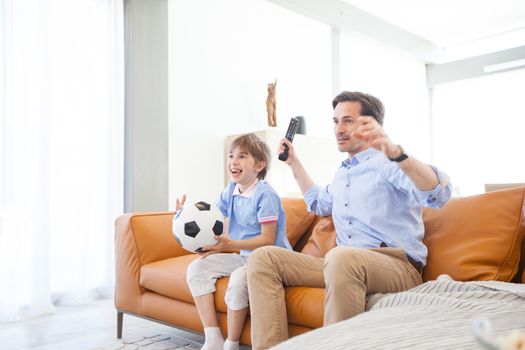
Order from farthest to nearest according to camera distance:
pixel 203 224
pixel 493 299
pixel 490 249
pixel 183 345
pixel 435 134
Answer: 1. pixel 435 134
2. pixel 183 345
3. pixel 203 224
4. pixel 490 249
5. pixel 493 299

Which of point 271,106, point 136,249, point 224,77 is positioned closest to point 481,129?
point 271,106

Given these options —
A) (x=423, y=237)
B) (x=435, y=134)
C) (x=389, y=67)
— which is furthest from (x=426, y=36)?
(x=423, y=237)

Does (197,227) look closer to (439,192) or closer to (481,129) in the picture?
(439,192)

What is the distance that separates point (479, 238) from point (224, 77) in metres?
3.20

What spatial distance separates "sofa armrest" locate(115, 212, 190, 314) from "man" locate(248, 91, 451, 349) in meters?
0.82

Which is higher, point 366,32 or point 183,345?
point 366,32

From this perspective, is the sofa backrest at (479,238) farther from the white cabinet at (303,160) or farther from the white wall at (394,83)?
the white wall at (394,83)

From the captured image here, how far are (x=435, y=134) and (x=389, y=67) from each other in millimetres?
1595

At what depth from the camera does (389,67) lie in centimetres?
678

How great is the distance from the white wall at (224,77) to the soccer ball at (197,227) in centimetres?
224

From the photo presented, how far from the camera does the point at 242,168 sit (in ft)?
6.58

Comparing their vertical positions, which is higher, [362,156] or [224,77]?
[224,77]

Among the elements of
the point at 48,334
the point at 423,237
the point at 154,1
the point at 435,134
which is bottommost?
the point at 48,334

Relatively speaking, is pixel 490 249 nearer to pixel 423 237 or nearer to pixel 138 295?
pixel 423 237
